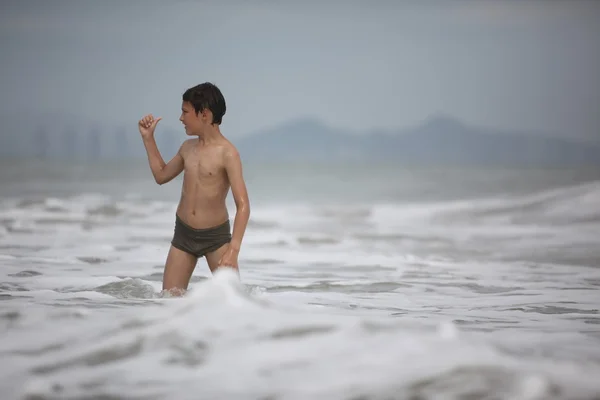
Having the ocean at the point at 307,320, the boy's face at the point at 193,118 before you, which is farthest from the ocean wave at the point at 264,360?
the boy's face at the point at 193,118

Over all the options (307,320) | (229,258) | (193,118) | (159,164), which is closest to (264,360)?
(307,320)

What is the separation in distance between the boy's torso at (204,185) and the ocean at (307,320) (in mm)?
469

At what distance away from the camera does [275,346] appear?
10.4ft

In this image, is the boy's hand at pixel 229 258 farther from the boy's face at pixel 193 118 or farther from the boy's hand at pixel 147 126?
the boy's hand at pixel 147 126

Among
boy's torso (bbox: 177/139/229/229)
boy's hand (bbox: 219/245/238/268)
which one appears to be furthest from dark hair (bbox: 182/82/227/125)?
boy's hand (bbox: 219/245/238/268)

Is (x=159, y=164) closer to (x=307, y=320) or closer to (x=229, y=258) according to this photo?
(x=229, y=258)

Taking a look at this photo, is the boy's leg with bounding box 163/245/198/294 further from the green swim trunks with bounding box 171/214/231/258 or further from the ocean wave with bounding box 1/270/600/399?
the ocean wave with bounding box 1/270/600/399

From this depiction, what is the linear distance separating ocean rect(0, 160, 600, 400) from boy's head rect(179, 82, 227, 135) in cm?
98

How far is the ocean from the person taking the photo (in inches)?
113

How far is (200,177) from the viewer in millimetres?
4684

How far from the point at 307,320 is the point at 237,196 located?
1243mm

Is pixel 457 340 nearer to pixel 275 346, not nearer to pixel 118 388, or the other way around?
pixel 275 346

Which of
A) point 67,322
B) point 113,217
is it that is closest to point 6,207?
point 113,217

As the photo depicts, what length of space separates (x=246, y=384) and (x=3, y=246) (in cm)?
618
